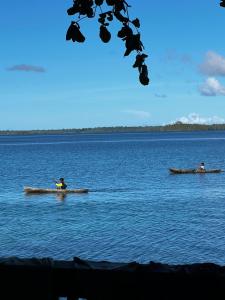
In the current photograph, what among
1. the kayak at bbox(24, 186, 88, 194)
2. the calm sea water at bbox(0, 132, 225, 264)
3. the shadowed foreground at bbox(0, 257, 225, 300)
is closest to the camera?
the shadowed foreground at bbox(0, 257, 225, 300)

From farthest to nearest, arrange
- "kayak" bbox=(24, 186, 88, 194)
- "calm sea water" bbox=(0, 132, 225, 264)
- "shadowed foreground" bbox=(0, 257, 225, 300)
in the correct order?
"kayak" bbox=(24, 186, 88, 194), "calm sea water" bbox=(0, 132, 225, 264), "shadowed foreground" bbox=(0, 257, 225, 300)

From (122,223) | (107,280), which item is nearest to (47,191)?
(122,223)

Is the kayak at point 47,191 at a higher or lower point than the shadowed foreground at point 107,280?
lower

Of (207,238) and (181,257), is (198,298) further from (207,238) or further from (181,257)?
(207,238)

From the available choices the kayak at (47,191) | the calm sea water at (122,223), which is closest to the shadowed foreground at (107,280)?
the calm sea water at (122,223)

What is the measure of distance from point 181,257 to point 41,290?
2375 cm

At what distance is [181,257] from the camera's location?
2730 centimetres

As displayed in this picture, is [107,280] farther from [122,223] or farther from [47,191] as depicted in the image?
[47,191]

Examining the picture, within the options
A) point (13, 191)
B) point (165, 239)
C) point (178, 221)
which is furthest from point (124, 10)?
point (13, 191)

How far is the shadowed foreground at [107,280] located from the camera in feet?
13.3

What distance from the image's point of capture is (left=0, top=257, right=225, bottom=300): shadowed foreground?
404 centimetres

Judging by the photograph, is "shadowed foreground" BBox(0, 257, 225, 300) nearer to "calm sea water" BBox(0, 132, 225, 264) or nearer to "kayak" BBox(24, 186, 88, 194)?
"calm sea water" BBox(0, 132, 225, 264)

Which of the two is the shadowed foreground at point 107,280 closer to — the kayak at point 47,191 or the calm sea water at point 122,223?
the calm sea water at point 122,223

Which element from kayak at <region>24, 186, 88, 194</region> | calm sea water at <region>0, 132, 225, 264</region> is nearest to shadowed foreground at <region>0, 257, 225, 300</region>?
calm sea water at <region>0, 132, 225, 264</region>
